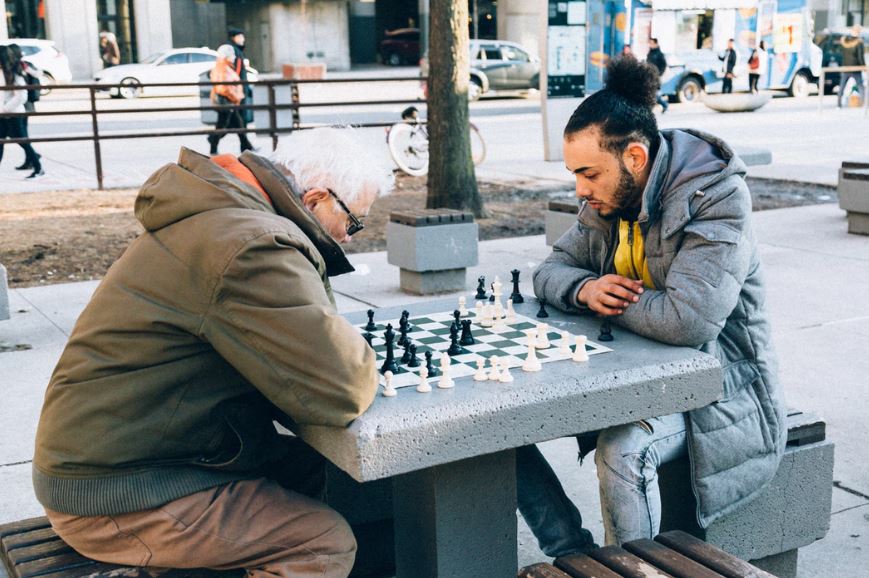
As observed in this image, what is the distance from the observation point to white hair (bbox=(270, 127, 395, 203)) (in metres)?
2.70

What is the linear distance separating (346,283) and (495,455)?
5048mm

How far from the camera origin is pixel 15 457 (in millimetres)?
4371

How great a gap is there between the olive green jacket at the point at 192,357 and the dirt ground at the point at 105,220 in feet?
19.0

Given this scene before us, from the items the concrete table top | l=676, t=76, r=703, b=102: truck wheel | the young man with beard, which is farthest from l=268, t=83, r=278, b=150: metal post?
l=676, t=76, r=703, b=102: truck wheel

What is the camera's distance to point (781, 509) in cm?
322

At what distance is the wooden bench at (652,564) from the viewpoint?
230 cm

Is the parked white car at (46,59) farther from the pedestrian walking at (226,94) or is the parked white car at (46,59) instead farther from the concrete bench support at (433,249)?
the concrete bench support at (433,249)

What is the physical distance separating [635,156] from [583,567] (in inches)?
46.7

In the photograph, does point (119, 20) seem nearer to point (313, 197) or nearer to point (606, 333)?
point (313, 197)

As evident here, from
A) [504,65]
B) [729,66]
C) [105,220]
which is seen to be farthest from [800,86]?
[105,220]

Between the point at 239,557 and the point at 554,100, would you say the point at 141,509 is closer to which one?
the point at 239,557

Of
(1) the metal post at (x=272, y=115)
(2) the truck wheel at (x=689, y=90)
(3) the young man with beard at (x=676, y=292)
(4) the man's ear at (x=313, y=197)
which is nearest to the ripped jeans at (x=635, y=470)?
(3) the young man with beard at (x=676, y=292)

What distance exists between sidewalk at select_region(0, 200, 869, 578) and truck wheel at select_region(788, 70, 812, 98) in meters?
19.7

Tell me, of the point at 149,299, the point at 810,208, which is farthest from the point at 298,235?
the point at 810,208
